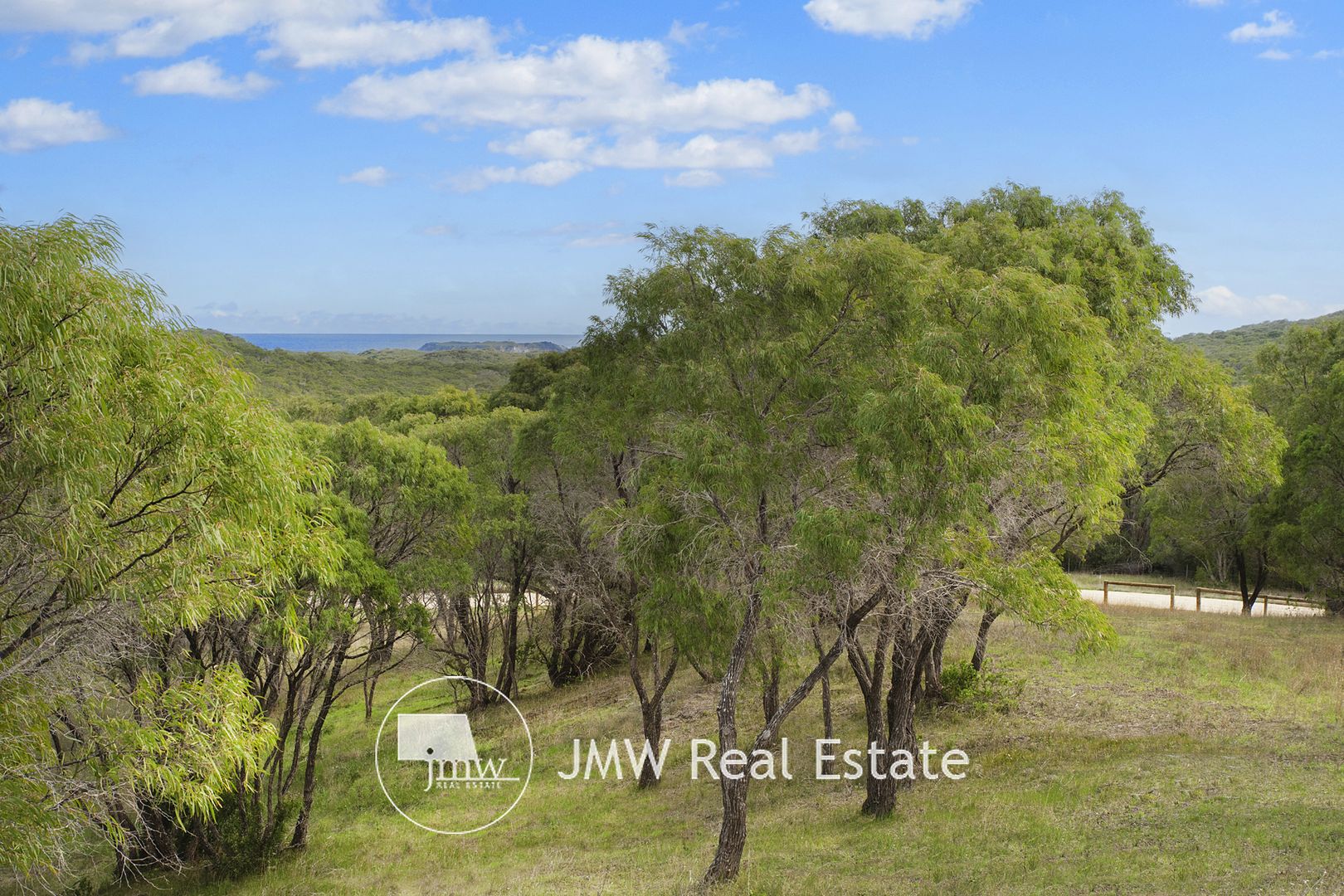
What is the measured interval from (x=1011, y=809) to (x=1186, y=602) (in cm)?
2681

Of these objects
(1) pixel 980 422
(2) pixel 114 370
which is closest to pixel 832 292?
(1) pixel 980 422

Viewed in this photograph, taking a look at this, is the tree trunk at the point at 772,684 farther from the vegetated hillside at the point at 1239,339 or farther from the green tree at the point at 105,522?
the vegetated hillside at the point at 1239,339

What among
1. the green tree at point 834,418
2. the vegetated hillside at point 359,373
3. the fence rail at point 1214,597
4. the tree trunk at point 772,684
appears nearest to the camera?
the green tree at point 834,418

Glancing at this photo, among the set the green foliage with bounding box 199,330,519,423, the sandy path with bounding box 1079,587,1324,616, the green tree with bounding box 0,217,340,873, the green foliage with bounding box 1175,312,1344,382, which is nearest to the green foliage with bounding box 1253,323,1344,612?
the sandy path with bounding box 1079,587,1324,616

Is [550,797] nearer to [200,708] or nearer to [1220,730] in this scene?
[200,708]

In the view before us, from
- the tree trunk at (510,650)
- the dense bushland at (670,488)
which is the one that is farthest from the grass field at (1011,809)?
the tree trunk at (510,650)

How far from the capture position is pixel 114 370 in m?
8.71

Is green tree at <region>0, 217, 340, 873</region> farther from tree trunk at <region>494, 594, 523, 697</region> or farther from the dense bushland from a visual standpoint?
tree trunk at <region>494, 594, 523, 697</region>

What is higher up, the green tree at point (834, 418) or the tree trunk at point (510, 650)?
the green tree at point (834, 418)

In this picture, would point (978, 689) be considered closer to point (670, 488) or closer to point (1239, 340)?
point (670, 488)

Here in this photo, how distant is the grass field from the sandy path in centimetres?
944

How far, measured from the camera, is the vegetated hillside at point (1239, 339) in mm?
90719

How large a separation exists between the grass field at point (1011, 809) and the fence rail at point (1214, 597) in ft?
30.8

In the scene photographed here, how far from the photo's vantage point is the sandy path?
33781 mm
